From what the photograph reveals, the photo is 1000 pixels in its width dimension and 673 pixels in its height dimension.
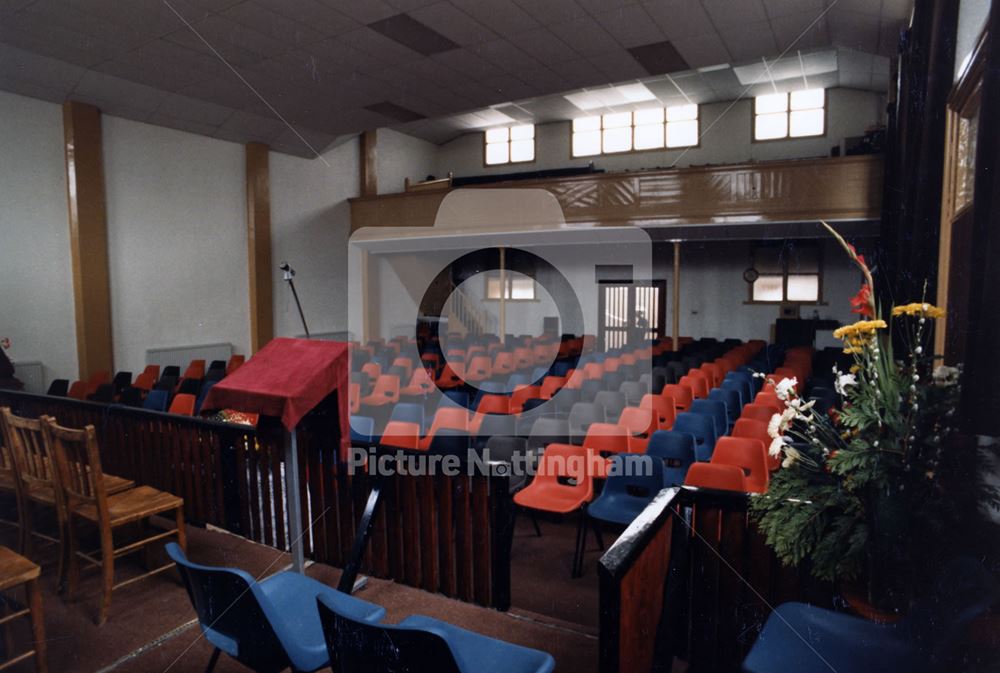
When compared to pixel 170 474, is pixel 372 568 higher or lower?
lower

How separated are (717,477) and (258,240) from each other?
11292mm

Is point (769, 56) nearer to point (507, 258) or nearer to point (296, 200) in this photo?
point (507, 258)

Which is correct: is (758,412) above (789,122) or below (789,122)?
below

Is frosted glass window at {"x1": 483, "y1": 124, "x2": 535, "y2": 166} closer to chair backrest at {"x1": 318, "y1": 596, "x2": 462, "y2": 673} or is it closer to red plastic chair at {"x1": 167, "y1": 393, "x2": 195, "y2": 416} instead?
red plastic chair at {"x1": 167, "y1": 393, "x2": 195, "y2": 416}

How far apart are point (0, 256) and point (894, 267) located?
38.7 ft

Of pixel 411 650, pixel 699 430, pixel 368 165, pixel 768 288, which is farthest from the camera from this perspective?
pixel 368 165

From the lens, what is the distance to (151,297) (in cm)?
1080

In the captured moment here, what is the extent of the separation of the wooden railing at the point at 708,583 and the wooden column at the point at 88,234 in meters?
10.2

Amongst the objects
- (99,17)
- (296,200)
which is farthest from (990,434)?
(296,200)

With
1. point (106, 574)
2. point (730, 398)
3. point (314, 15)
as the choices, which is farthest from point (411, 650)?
point (314, 15)

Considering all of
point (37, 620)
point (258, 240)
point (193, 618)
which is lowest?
point (193, 618)

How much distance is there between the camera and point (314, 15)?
8125 mm

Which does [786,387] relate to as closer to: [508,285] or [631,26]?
[631,26]

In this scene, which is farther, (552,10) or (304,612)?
(552,10)
